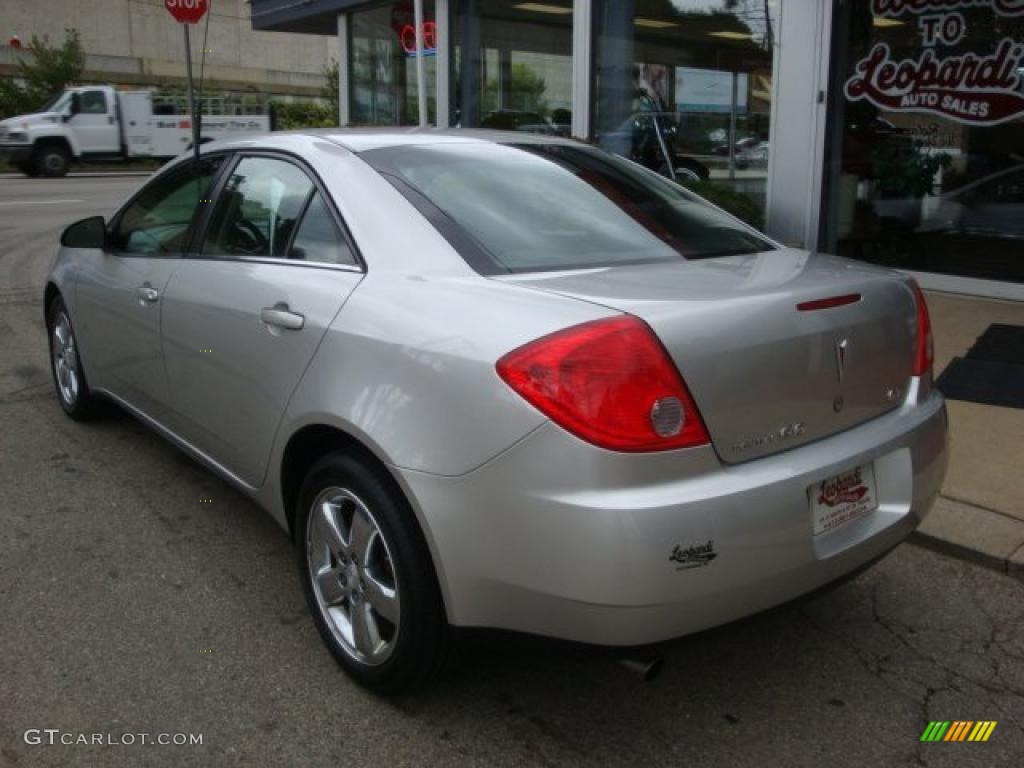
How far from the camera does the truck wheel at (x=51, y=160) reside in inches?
1020

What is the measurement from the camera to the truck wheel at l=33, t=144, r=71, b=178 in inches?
1020

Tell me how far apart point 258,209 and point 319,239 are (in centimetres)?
53

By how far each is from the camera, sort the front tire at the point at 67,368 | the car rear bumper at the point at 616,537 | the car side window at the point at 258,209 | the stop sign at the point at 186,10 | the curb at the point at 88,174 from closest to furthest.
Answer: the car rear bumper at the point at 616,537, the car side window at the point at 258,209, the front tire at the point at 67,368, the stop sign at the point at 186,10, the curb at the point at 88,174

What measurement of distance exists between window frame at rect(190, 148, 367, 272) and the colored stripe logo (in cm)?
204

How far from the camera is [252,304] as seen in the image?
10.5 feet

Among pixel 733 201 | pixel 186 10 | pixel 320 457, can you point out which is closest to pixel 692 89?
pixel 733 201

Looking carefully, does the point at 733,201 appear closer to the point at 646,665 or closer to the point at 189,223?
the point at 189,223

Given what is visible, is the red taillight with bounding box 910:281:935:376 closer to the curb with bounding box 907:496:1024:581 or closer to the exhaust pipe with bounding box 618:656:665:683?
the curb with bounding box 907:496:1024:581

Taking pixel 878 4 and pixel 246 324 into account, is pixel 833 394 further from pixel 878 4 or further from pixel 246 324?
pixel 878 4

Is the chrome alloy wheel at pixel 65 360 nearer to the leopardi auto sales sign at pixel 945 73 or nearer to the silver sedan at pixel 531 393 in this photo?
the silver sedan at pixel 531 393

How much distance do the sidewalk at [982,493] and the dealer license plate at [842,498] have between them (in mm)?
1275

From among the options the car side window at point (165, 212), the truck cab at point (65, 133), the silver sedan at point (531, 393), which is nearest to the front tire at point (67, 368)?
the car side window at point (165, 212)

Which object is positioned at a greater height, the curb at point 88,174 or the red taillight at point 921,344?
the red taillight at point 921,344

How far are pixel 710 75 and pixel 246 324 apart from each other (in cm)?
776
